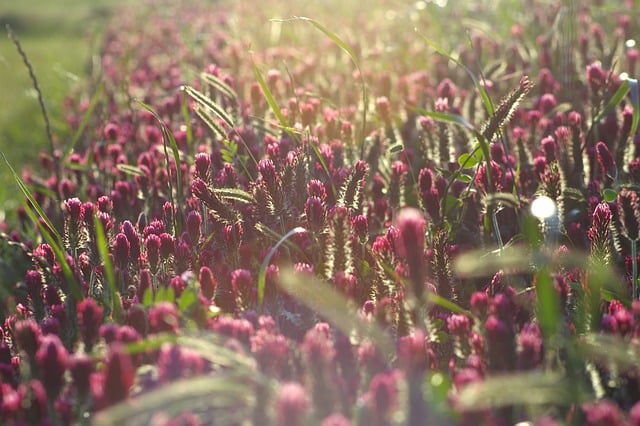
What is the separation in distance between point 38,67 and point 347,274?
10.4 m

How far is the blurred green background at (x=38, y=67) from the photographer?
6.34 meters

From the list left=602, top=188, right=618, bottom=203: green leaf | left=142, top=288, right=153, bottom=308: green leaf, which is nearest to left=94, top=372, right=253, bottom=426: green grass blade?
left=142, top=288, right=153, bottom=308: green leaf

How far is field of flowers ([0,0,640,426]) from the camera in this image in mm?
1611

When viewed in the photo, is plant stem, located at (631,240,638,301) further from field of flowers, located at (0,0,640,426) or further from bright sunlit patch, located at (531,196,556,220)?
bright sunlit patch, located at (531,196,556,220)

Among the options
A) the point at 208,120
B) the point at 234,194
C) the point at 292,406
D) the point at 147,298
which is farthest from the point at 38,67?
the point at 292,406

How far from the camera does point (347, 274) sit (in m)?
2.28

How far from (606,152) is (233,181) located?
4.64 feet

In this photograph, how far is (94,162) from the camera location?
443cm

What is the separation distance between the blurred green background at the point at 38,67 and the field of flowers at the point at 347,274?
120cm

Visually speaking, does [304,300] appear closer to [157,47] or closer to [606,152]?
[606,152]

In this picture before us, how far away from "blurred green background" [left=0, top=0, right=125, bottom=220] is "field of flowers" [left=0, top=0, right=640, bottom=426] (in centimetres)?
120

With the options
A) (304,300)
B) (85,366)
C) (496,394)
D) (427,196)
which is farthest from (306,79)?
(496,394)

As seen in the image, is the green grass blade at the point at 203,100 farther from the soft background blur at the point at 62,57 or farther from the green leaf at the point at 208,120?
the soft background blur at the point at 62,57

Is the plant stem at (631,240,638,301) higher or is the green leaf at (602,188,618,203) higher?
the green leaf at (602,188,618,203)
